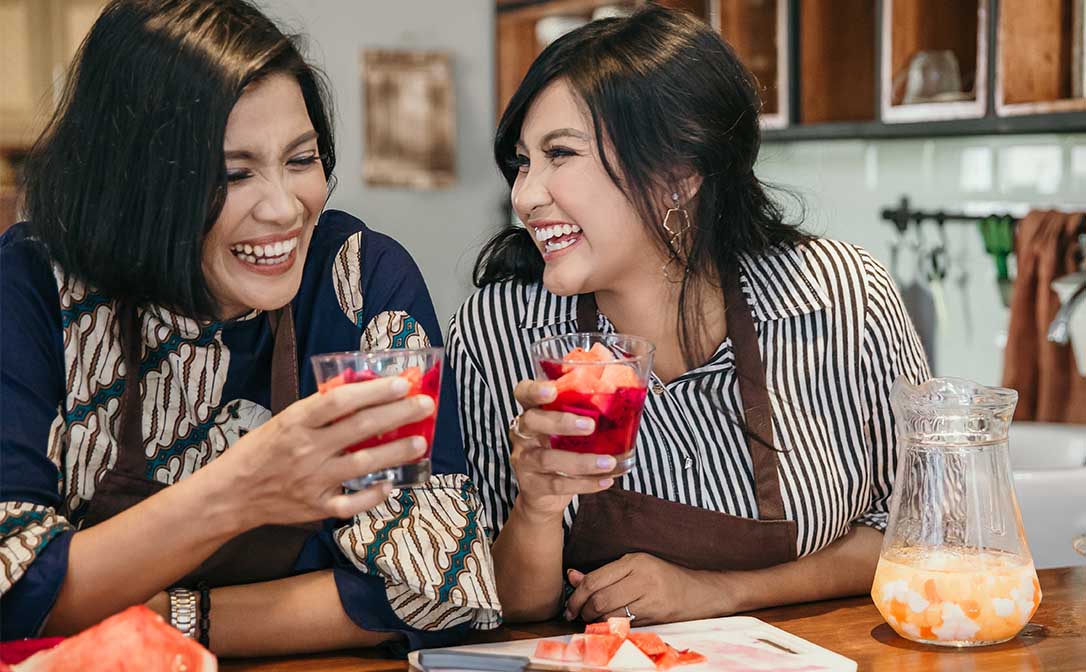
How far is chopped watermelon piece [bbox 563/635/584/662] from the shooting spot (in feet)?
4.64

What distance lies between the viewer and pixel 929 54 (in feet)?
10.0

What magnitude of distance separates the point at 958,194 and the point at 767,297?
162 cm

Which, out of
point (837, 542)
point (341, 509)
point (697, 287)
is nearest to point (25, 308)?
point (341, 509)

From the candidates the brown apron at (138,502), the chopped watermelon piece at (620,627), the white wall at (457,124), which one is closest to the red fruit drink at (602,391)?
the chopped watermelon piece at (620,627)

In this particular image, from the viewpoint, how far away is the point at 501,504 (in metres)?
1.93

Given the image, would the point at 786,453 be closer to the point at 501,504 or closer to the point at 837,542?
the point at 837,542

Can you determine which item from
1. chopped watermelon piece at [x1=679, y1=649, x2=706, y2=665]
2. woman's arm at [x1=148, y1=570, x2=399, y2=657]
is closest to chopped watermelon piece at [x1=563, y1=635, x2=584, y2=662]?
chopped watermelon piece at [x1=679, y1=649, x2=706, y2=665]

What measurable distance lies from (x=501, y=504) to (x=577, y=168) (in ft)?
1.74

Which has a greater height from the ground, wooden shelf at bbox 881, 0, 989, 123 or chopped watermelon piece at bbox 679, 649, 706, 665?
wooden shelf at bbox 881, 0, 989, 123

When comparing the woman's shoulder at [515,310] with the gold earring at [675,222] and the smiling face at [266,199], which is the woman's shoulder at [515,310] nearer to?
the gold earring at [675,222]

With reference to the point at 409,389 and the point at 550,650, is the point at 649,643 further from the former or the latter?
the point at 409,389

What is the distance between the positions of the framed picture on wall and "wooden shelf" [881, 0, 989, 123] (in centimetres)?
237

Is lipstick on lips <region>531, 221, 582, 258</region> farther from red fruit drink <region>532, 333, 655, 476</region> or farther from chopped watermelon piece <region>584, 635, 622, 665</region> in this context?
chopped watermelon piece <region>584, 635, 622, 665</region>

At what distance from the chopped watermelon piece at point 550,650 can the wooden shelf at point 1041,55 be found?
1918mm
